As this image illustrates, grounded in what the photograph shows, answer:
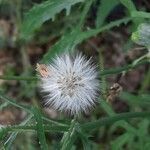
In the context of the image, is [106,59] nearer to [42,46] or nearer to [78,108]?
[42,46]

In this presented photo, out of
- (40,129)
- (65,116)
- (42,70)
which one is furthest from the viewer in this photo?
(65,116)

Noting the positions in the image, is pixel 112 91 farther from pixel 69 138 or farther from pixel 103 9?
pixel 103 9

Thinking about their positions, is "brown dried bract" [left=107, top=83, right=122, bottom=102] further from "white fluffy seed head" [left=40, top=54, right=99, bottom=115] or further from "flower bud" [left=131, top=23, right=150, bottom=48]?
"flower bud" [left=131, top=23, right=150, bottom=48]

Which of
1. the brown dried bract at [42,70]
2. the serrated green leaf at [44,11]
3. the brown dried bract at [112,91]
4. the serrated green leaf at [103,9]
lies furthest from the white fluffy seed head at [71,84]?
the serrated green leaf at [103,9]

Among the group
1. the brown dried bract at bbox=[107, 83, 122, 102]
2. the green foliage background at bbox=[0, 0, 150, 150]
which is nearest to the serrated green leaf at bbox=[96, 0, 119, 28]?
the green foliage background at bbox=[0, 0, 150, 150]

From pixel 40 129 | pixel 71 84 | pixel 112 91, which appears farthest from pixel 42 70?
pixel 112 91

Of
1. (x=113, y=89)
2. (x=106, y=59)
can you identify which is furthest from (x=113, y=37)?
(x=113, y=89)
